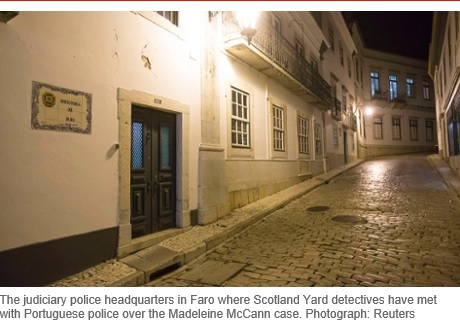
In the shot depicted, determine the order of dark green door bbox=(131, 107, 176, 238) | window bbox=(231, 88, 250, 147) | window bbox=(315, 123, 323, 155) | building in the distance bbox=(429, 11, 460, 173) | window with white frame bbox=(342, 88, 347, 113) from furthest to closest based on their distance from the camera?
window with white frame bbox=(342, 88, 347, 113) → window bbox=(315, 123, 323, 155) → building in the distance bbox=(429, 11, 460, 173) → window bbox=(231, 88, 250, 147) → dark green door bbox=(131, 107, 176, 238)

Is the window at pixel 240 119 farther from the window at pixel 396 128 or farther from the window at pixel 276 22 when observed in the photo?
the window at pixel 396 128

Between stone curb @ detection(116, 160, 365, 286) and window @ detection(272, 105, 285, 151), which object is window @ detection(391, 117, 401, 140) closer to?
window @ detection(272, 105, 285, 151)

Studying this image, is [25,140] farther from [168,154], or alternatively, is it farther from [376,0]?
[376,0]

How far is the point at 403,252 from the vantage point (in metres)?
4.86

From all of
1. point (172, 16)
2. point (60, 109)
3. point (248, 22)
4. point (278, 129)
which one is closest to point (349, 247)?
point (60, 109)

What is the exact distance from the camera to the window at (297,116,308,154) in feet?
43.6

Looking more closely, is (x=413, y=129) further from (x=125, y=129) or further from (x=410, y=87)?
(x=125, y=129)

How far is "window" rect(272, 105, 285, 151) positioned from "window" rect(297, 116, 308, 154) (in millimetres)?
1899

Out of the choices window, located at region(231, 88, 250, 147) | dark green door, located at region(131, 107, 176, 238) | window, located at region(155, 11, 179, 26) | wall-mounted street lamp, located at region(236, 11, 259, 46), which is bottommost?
dark green door, located at region(131, 107, 176, 238)

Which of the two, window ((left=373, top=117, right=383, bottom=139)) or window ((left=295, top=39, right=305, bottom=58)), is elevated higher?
window ((left=295, top=39, right=305, bottom=58))

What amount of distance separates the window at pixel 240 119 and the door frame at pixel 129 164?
233 centimetres

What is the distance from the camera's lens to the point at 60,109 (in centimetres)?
420

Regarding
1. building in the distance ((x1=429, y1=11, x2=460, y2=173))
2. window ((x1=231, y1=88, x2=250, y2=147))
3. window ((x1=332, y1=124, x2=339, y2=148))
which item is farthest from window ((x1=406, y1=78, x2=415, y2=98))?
window ((x1=231, y1=88, x2=250, y2=147))
